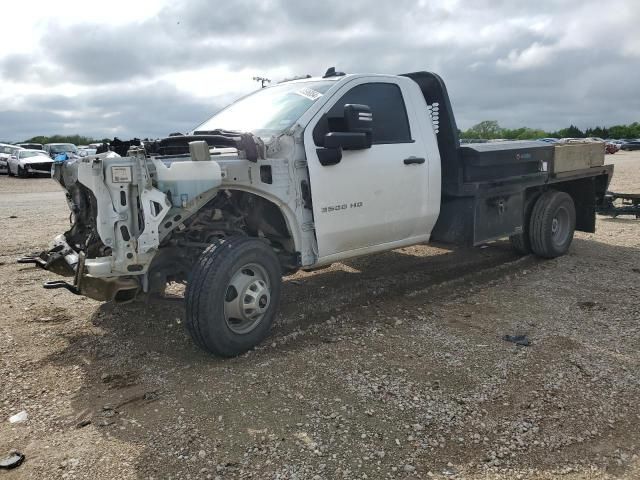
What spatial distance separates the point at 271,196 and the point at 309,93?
1.15 metres

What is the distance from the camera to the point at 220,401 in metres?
3.50

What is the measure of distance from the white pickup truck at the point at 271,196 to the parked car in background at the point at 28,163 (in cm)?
2556

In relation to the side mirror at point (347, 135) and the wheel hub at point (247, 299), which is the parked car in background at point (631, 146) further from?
the wheel hub at point (247, 299)

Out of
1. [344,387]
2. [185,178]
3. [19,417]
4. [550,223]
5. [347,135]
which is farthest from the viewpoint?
[550,223]

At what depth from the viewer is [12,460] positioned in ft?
9.61

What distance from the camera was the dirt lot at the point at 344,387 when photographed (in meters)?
2.91

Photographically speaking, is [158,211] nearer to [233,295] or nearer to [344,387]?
[233,295]

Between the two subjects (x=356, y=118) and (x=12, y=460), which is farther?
(x=356, y=118)

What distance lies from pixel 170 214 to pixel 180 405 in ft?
4.18

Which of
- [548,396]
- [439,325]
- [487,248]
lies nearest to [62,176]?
[439,325]

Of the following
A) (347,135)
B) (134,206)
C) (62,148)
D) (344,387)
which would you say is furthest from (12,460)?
(62,148)

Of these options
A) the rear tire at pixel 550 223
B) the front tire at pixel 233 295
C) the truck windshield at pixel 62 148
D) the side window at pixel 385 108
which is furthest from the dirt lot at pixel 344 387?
the truck windshield at pixel 62 148

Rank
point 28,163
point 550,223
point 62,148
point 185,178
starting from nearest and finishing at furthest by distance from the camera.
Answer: point 185,178 → point 550,223 → point 28,163 → point 62,148

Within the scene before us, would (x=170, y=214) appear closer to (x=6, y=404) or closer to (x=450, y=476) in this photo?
(x=6, y=404)
